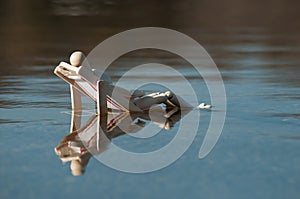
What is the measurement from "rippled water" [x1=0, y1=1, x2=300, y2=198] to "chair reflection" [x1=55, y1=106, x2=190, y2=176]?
0.10m

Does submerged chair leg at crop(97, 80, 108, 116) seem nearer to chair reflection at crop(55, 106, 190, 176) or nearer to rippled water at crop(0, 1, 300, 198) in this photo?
chair reflection at crop(55, 106, 190, 176)

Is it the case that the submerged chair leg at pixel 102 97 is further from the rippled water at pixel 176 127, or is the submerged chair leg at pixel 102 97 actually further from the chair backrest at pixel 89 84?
the rippled water at pixel 176 127

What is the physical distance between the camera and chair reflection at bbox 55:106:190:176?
6.33m

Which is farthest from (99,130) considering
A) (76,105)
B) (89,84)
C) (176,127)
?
(76,105)

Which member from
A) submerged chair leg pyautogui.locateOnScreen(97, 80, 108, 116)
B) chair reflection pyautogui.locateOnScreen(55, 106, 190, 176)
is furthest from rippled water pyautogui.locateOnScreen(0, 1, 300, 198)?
submerged chair leg pyautogui.locateOnScreen(97, 80, 108, 116)

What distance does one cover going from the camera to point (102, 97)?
7.53 meters

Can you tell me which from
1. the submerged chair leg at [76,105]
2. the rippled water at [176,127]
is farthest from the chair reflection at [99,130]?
the rippled water at [176,127]

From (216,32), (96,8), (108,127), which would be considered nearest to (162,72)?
(108,127)

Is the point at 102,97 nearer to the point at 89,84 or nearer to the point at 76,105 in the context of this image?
the point at 89,84

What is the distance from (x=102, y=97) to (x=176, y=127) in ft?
2.91

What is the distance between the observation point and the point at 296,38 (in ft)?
53.2

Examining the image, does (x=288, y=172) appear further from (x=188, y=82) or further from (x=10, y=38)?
(x=10, y=38)

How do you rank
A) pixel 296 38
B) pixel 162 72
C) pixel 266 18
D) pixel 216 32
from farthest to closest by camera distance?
pixel 266 18
pixel 216 32
pixel 296 38
pixel 162 72

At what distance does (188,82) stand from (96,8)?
14.9 metres
